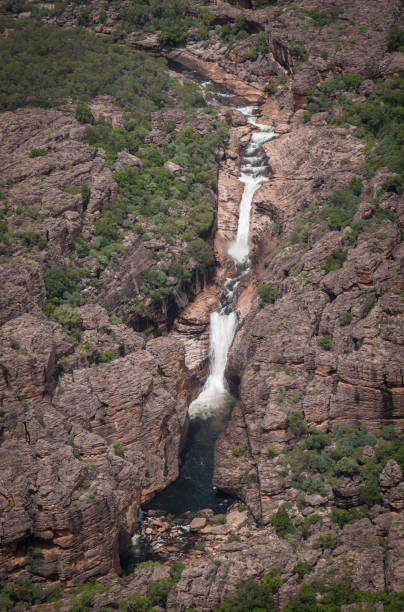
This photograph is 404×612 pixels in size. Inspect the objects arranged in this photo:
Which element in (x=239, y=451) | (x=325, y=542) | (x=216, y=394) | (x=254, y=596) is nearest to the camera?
(x=254, y=596)

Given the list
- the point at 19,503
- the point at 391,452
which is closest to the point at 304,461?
the point at 391,452

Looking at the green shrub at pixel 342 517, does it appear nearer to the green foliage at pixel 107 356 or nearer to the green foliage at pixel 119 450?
the green foliage at pixel 119 450

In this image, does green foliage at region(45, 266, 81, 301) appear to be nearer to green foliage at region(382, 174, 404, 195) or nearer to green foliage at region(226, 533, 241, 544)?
green foliage at region(226, 533, 241, 544)

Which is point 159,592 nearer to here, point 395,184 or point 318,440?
point 318,440

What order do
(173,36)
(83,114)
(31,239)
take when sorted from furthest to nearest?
(173,36) → (83,114) → (31,239)

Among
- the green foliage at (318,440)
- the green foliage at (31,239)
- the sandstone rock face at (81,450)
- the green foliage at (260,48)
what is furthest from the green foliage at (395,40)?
the green foliage at (318,440)

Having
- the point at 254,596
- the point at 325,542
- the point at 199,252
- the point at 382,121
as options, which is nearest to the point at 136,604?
the point at 254,596

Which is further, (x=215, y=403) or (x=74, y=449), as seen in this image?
(x=215, y=403)
